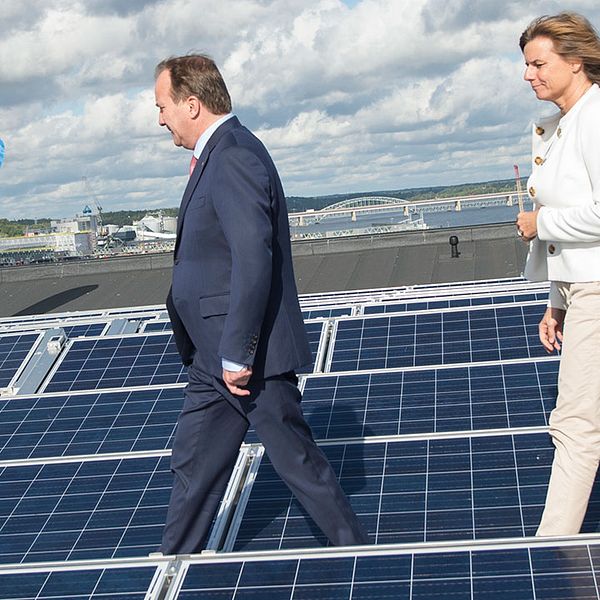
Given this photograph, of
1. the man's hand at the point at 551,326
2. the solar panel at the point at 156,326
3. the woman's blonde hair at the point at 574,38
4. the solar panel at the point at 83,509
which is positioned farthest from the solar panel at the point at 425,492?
the solar panel at the point at 156,326

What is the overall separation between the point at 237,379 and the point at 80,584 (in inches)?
41.1

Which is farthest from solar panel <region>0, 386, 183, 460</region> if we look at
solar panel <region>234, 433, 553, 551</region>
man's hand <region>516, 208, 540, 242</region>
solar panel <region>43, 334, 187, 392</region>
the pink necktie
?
man's hand <region>516, 208, 540, 242</region>

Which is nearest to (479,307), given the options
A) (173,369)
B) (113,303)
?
(173,369)

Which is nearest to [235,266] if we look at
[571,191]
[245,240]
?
[245,240]

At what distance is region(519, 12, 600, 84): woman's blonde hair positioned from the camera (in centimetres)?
416

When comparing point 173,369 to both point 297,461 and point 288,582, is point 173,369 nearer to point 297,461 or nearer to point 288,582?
point 297,461

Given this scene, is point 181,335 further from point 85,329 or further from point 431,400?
point 85,329

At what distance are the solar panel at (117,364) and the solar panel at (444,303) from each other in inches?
78.2

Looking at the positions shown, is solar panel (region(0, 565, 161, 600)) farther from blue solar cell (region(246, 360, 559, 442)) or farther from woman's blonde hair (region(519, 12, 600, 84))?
woman's blonde hair (region(519, 12, 600, 84))

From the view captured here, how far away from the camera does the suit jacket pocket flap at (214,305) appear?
14.3ft

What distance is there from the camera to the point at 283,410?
175 inches

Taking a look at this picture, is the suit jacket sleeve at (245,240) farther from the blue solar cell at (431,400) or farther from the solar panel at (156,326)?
the solar panel at (156,326)

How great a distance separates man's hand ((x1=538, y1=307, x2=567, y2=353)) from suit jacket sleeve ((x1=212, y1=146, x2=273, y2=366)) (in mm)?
1376

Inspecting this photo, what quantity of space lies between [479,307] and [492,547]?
15.3 ft
